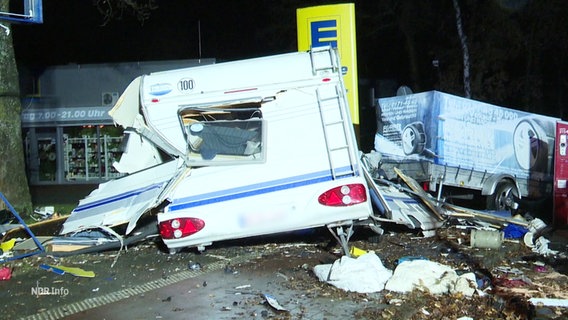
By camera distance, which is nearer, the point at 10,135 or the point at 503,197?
the point at 10,135

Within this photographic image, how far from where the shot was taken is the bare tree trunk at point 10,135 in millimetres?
12633

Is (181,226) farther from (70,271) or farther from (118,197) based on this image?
(70,271)

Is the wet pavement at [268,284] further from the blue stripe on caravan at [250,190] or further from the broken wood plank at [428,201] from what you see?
the blue stripe on caravan at [250,190]

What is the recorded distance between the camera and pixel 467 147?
1266 centimetres

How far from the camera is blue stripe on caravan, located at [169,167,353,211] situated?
7.56 metres

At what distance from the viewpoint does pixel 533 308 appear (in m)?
5.68

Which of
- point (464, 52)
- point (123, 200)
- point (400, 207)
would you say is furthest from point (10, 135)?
point (464, 52)

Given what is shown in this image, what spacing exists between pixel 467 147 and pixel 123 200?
731 cm

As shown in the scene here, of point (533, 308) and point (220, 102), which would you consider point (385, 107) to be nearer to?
point (220, 102)

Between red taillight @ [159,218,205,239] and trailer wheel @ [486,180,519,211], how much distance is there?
774cm

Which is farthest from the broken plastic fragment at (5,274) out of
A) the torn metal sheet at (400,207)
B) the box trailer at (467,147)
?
the box trailer at (467,147)

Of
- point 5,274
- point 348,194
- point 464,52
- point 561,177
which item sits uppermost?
point 464,52

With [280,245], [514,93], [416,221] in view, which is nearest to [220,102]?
[280,245]

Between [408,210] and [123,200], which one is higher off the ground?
[123,200]
